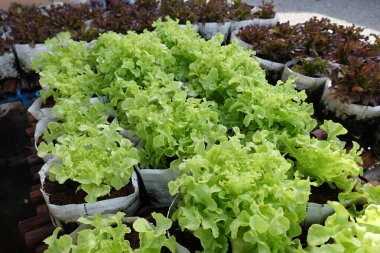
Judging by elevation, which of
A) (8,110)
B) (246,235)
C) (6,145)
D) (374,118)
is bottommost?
(6,145)

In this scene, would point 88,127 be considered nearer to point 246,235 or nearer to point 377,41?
point 246,235

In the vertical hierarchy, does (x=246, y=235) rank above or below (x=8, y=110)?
above

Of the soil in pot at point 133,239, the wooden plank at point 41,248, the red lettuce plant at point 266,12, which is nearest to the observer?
the soil in pot at point 133,239

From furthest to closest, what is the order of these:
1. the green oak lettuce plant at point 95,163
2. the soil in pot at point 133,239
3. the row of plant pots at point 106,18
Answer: the row of plant pots at point 106,18 < the green oak lettuce plant at point 95,163 < the soil in pot at point 133,239

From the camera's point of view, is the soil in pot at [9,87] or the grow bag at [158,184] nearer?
the grow bag at [158,184]

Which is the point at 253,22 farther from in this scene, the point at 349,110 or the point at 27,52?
the point at 27,52

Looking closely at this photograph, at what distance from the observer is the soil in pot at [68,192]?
1.76 m

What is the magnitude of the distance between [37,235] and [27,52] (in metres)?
2.26

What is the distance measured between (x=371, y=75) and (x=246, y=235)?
71.8 inches

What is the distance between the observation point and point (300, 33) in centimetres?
358

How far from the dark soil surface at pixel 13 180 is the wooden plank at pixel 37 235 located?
1.18m

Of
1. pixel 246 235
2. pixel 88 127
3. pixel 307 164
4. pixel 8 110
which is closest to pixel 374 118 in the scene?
pixel 307 164

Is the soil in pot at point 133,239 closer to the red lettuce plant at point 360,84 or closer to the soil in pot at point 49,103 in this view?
the soil in pot at point 49,103

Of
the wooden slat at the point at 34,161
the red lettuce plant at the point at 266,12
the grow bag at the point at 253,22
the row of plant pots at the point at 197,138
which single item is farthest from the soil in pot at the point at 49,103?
the red lettuce plant at the point at 266,12
